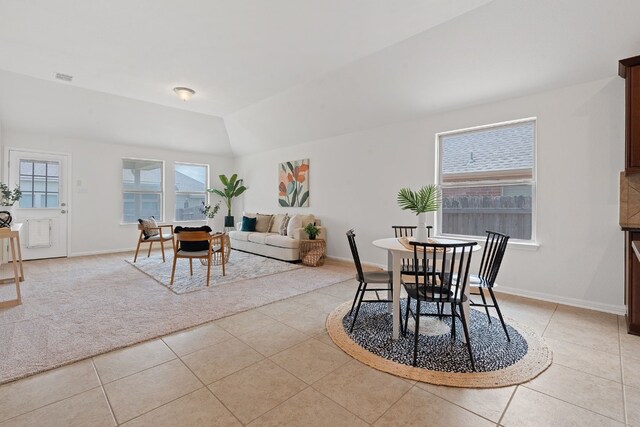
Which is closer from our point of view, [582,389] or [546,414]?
[546,414]

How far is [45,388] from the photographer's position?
176cm

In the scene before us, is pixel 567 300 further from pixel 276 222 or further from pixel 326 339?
pixel 276 222

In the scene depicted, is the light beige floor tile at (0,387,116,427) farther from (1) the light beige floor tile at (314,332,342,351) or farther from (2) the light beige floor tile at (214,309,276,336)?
(1) the light beige floor tile at (314,332,342,351)

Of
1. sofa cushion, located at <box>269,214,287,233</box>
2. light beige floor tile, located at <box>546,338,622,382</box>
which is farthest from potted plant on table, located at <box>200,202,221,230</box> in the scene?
light beige floor tile, located at <box>546,338,622,382</box>

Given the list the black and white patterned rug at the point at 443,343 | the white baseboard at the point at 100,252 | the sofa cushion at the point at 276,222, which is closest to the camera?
the black and white patterned rug at the point at 443,343

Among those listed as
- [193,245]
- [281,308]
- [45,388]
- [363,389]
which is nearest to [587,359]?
[363,389]

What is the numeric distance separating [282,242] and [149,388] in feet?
12.0

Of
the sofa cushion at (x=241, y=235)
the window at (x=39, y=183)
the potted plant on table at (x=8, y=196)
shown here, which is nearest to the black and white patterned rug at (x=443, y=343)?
the sofa cushion at (x=241, y=235)

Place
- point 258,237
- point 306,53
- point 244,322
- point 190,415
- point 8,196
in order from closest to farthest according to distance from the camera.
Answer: point 190,415, point 244,322, point 306,53, point 8,196, point 258,237

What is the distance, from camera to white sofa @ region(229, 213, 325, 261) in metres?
5.31

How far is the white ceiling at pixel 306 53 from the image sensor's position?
2.69m

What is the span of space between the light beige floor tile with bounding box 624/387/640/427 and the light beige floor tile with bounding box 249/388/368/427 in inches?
55.1

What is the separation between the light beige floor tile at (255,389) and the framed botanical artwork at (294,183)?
14.8 feet

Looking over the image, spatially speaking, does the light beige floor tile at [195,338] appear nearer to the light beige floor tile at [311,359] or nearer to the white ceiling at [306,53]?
the light beige floor tile at [311,359]
